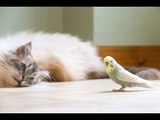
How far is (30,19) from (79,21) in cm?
42

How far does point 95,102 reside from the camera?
4.33 ft

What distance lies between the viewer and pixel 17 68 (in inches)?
74.2

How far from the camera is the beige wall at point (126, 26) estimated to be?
308cm

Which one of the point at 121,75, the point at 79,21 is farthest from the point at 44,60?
the point at 79,21

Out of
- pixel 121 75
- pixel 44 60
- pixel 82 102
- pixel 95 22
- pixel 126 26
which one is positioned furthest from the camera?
pixel 126 26

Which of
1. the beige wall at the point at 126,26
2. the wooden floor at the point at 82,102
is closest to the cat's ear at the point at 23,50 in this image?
the wooden floor at the point at 82,102

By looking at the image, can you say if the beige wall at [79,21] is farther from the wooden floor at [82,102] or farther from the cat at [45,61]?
the wooden floor at [82,102]

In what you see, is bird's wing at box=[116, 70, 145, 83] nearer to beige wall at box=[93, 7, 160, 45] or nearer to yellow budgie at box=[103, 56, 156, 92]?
yellow budgie at box=[103, 56, 156, 92]

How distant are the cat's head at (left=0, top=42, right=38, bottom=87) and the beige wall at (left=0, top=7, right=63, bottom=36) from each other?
103cm

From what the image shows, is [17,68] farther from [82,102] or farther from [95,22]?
[95,22]

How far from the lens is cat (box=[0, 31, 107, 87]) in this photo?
190 cm

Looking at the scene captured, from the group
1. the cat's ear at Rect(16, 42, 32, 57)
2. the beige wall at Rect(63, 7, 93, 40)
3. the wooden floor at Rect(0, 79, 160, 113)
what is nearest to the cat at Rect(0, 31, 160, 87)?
the cat's ear at Rect(16, 42, 32, 57)

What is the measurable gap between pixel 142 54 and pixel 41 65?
1.28m
